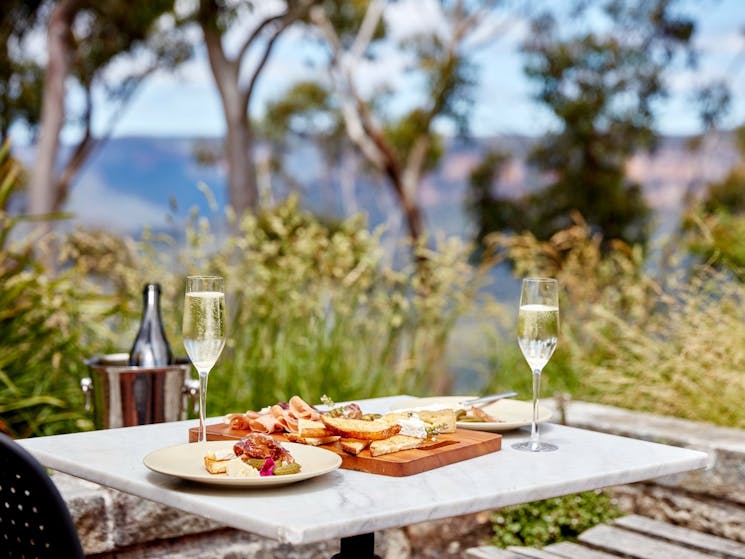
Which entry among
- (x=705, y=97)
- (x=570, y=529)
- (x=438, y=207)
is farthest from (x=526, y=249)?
(x=438, y=207)

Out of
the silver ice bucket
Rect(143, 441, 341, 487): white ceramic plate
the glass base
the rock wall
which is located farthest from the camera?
the silver ice bucket

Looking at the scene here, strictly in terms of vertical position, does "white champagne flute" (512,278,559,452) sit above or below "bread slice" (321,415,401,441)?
Result: above

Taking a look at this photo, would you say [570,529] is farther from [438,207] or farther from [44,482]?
[438,207]

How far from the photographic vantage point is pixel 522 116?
737 inches

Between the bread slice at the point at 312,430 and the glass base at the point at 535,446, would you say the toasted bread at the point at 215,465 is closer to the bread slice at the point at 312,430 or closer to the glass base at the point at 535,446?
the bread slice at the point at 312,430

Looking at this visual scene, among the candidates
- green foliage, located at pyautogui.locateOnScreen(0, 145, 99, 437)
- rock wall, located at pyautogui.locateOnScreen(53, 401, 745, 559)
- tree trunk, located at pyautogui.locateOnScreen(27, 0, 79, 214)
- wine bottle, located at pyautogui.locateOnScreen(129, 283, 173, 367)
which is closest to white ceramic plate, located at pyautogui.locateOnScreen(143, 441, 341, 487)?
rock wall, located at pyautogui.locateOnScreen(53, 401, 745, 559)

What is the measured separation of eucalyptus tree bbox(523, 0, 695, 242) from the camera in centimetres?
1816

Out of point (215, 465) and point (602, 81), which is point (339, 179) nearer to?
point (602, 81)

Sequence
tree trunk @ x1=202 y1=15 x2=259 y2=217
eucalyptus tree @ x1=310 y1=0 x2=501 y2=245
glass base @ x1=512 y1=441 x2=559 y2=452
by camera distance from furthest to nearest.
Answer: eucalyptus tree @ x1=310 y1=0 x2=501 y2=245, tree trunk @ x1=202 y1=15 x2=259 y2=217, glass base @ x1=512 y1=441 x2=559 y2=452

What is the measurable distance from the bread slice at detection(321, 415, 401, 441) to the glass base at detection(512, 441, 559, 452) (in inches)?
13.4

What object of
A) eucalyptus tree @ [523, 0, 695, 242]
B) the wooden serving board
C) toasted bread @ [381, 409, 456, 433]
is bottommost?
the wooden serving board

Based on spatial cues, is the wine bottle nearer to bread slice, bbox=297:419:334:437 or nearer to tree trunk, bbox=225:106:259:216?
bread slice, bbox=297:419:334:437

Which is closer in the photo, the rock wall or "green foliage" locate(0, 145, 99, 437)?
Result: the rock wall

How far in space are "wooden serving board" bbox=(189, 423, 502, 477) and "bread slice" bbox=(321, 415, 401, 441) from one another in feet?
0.12
